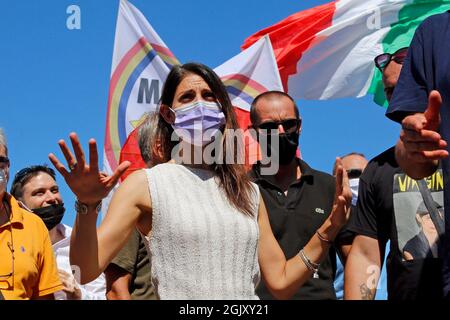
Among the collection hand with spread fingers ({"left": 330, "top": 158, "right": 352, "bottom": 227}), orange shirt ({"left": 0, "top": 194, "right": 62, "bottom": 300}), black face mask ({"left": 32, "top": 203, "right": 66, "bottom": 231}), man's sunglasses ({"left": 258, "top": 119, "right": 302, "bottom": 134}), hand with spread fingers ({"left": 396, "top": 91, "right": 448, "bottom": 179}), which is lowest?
orange shirt ({"left": 0, "top": 194, "right": 62, "bottom": 300})

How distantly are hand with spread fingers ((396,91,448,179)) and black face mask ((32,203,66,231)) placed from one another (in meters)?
3.92

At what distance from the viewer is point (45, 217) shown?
673 cm

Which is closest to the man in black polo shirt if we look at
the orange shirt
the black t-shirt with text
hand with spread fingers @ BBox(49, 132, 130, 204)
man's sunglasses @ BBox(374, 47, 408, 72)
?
the black t-shirt with text

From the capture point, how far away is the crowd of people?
3.46 m

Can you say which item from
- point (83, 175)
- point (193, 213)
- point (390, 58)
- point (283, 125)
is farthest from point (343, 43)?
point (83, 175)

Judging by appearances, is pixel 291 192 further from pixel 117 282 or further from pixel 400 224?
pixel 117 282

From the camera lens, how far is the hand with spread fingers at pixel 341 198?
4070 millimetres

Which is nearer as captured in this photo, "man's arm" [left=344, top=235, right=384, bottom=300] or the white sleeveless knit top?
the white sleeveless knit top

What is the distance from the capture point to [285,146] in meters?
5.88

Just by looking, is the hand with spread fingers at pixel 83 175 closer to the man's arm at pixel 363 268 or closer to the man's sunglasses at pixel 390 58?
the man's arm at pixel 363 268

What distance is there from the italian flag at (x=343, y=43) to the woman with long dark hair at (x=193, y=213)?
253 inches

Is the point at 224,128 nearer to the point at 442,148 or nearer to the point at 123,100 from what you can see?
the point at 442,148

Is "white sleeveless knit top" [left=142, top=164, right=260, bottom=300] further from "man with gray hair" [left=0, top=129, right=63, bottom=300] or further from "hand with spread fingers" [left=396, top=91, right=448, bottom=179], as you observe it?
"man with gray hair" [left=0, top=129, right=63, bottom=300]
